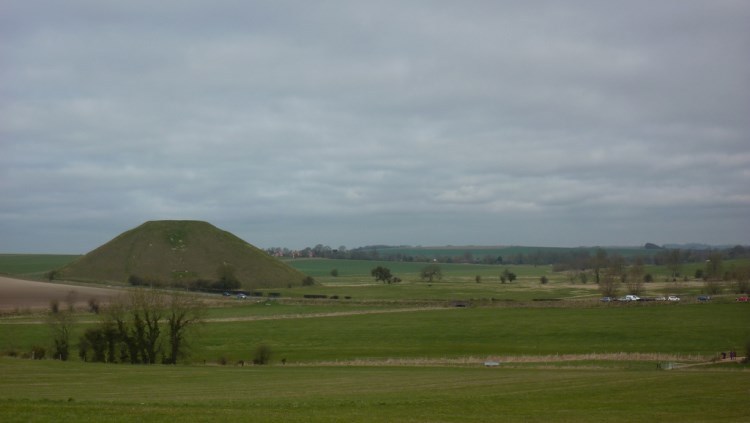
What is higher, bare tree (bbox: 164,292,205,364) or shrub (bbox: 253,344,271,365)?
bare tree (bbox: 164,292,205,364)

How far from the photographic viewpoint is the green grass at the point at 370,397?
71.8ft

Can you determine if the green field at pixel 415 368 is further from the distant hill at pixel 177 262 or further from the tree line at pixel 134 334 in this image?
the distant hill at pixel 177 262

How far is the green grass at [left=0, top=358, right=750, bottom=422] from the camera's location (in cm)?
2188

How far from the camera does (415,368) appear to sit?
4816 centimetres

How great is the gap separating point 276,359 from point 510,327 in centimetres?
2964

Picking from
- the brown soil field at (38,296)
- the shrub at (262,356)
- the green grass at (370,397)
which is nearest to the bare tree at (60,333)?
the shrub at (262,356)

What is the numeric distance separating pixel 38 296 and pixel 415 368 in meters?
72.6

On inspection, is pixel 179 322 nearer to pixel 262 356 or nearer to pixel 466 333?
pixel 262 356

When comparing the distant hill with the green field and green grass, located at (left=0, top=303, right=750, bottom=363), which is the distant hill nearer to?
the green field

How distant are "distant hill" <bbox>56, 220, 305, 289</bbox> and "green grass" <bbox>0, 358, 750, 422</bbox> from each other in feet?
417

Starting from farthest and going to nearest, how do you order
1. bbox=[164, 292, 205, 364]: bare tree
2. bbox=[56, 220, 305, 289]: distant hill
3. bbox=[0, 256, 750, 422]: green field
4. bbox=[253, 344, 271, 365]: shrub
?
bbox=[56, 220, 305, 289]: distant hill, bbox=[164, 292, 205, 364]: bare tree, bbox=[253, 344, 271, 365]: shrub, bbox=[0, 256, 750, 422]: green field

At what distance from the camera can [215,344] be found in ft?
230

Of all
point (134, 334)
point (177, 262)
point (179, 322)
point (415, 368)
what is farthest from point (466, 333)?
point (177, 262)

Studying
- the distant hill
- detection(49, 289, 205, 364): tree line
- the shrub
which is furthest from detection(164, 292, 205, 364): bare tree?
the distant hill
